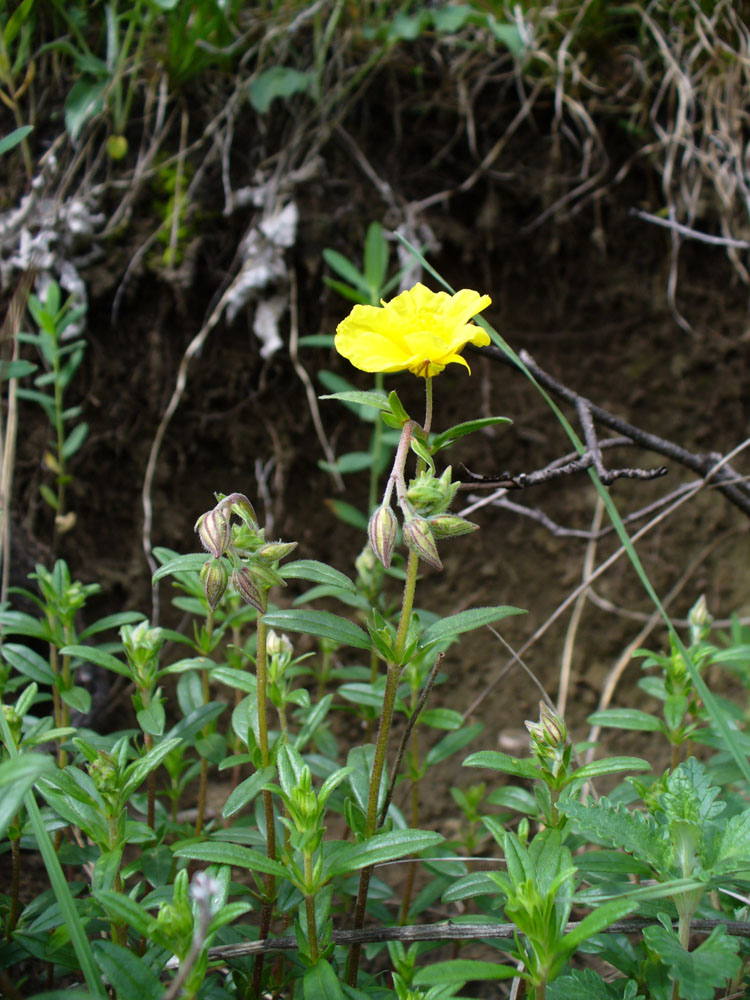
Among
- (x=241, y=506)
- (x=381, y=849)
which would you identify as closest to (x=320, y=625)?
(x=241, y=506)

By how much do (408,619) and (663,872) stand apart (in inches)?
17.4

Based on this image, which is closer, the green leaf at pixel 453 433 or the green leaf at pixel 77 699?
the green leaf at pixel 453 433

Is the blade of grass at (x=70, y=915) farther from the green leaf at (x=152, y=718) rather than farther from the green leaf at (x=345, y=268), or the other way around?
the green leaf at (x=345, y=268)

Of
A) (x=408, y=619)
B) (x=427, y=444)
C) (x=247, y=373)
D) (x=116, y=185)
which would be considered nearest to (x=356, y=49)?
(x=116, y=185)

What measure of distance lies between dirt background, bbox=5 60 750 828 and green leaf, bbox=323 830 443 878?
1.09 meters

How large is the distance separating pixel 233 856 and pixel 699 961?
0.56m

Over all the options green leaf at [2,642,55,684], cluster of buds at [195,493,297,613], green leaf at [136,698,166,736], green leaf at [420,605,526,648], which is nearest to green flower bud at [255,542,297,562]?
cluster of buds at [195,493,297,613]

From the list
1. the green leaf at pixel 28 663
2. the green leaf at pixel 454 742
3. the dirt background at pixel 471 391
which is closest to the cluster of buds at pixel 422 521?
the green leaf at pixel 454 742

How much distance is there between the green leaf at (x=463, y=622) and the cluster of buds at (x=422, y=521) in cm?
13

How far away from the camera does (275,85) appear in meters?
2.09

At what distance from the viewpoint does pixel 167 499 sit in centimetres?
216

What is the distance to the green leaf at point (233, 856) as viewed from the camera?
0.98 metres

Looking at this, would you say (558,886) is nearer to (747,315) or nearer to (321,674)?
(321,674)

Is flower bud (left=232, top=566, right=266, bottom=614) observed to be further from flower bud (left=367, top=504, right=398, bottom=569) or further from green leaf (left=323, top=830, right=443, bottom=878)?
green leaf (left=323, top=830, right=443, bottom=878)
